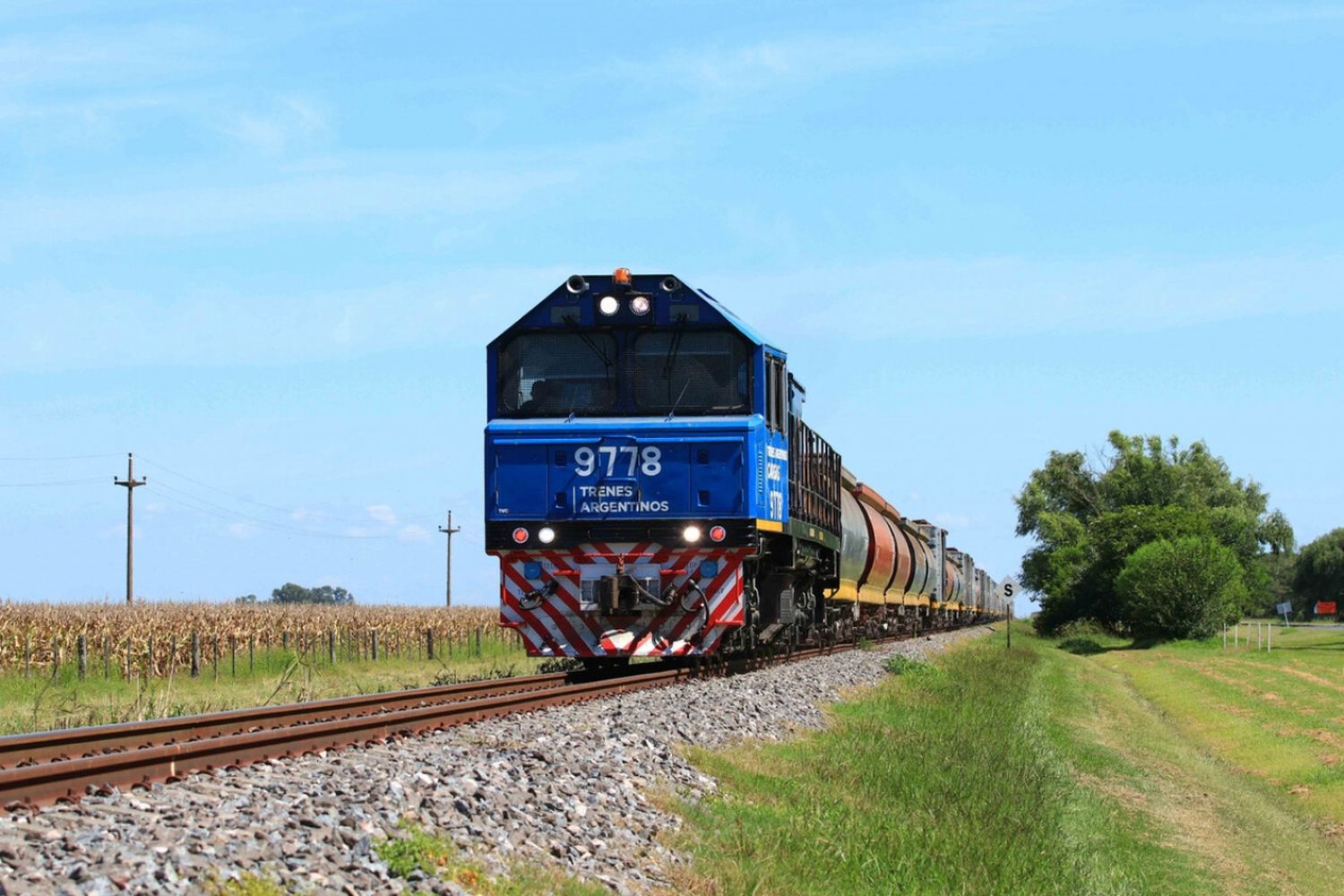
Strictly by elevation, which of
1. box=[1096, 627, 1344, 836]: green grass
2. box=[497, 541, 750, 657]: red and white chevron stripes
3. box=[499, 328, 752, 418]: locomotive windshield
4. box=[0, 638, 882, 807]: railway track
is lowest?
box=[1096, 627, 1344, 836]: green grass

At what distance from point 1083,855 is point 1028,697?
47.5 ft

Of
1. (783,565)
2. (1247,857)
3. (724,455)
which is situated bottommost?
(1247,857)

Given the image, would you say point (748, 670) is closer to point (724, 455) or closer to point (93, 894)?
A: point (724, 455)

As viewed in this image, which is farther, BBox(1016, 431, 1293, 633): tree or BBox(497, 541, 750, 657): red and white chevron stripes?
BBox(1016, 431, 1293, 633): tree

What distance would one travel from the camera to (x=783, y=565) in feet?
60.1

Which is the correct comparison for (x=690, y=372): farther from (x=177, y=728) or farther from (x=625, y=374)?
(x=177, y=728)

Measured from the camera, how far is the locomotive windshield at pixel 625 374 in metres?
16.5

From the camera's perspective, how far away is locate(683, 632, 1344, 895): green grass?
29.4ft

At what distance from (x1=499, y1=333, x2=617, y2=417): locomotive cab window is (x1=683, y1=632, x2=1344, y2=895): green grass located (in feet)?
14.4

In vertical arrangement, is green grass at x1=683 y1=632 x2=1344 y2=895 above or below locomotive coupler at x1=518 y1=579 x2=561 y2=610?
below

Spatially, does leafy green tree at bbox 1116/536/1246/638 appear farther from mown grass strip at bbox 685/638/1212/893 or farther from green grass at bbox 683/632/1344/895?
mown grass strip at bbox 685/638/1212/893

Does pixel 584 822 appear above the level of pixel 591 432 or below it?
below

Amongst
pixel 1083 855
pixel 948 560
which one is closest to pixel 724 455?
pixel 1083 855

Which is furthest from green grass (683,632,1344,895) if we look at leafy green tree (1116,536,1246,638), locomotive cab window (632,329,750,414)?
leafy green tree (1116,536,1246,638)
